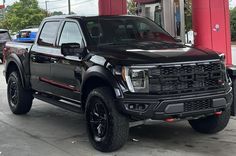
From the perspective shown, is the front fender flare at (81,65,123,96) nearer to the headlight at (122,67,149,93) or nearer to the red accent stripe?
the headlight at (122,67,149,93)

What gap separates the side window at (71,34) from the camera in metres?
6.99

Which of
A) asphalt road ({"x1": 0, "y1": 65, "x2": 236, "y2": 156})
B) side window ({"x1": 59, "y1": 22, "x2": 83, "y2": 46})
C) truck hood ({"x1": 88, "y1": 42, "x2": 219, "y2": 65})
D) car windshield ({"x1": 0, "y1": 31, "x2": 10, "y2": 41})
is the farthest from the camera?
car windshield ({"x1": 0, "y1": 31, "x2": 10, "y2": 41})

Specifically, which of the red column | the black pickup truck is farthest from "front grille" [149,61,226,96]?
the red column

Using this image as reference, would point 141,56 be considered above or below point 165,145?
above

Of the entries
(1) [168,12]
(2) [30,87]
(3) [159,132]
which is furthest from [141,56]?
(1) [168,12]

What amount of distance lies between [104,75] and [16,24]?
197ft

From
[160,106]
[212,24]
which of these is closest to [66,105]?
[160,106]

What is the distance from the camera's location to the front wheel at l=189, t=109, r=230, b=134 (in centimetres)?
670

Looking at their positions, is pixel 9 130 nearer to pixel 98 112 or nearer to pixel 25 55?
pixel 25 55

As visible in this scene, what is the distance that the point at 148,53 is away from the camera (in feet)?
19.5

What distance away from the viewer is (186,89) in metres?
5.82

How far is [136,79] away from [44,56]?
2.61 m

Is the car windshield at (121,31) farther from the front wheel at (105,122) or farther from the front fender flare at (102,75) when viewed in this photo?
the front wheel at (105,122)

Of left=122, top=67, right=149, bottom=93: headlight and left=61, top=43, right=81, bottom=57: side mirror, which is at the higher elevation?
left=61, top=43, right=81, bottom=57: side mirror
